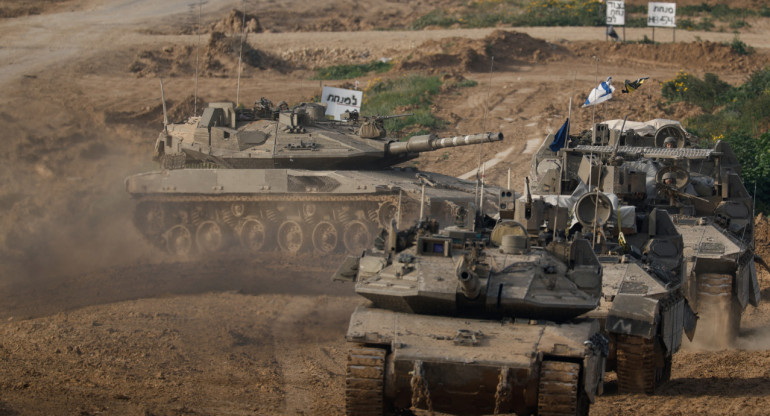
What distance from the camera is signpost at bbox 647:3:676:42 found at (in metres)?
39.3

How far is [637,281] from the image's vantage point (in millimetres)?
12641

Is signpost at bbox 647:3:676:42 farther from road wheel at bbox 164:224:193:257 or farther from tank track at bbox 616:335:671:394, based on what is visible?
tank track at bbox 616:335:671:394

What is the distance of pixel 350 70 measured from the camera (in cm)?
4019

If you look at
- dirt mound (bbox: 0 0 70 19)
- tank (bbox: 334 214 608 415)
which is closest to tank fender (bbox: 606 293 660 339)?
tank (bbox: 334 214 608 415)

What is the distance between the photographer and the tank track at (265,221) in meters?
22.2

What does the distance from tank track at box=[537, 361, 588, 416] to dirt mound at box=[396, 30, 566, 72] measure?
29.8 metres

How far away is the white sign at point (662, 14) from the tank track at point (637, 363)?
29.9m

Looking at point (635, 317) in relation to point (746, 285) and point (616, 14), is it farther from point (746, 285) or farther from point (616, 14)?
point (616, 14)

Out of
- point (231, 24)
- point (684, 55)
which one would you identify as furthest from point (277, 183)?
point (231, 24)

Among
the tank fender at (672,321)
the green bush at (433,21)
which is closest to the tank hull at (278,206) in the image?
the tank fender at (672,321)

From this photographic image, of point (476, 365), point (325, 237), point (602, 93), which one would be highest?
point (602, 93)

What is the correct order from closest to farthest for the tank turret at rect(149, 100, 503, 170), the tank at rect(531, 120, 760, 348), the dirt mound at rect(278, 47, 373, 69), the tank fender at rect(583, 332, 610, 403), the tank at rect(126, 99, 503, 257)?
the tank fender at rect(583, 332, 610, 403), the tank at rect(531, 120, 760, 348), the tank at rect(126, 99, 503, 257), the tank turret at rect(149, 100, 503, 170), the dirt mound at rect(278, 47, 373, 69)

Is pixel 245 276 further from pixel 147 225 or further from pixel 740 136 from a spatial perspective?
pixel 740 136

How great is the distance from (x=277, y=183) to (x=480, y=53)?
753 inches
